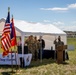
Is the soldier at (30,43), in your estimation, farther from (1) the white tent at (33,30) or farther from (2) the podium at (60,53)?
(2) the podium at (60,53)

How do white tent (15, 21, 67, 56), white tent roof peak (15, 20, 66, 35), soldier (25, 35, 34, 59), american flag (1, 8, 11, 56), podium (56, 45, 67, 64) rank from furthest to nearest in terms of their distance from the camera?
podium (56, 45, 67, 64)
soldier (25, 35, 34, 59)
white tent roof peak (15, 20, 66, 35)
white tent (15, 21, 67, 56)
american flag (1, 8, 11, 56)

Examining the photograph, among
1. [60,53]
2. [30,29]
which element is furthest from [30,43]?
[60,53]

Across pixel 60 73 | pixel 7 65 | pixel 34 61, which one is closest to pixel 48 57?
pixel 34 61

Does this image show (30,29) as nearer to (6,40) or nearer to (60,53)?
(60,53)

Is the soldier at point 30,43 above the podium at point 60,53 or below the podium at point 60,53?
above

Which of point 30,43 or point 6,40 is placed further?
point 30,43

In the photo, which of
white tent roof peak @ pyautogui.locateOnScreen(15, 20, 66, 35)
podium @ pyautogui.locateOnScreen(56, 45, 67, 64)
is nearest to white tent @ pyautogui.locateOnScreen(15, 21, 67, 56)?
white tent roof peak @ pyautogui.locateOnScreen(15, 20, 66, 35)

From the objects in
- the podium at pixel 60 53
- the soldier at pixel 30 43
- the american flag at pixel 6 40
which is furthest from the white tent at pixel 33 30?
the american flag at pixel 6 40

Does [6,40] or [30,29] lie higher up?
[30,29]

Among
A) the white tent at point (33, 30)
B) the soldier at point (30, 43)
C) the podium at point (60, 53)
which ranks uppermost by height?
the white tent at point (33, 30)

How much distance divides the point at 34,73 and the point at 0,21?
188 inches

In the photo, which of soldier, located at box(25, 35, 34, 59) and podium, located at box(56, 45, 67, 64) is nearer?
soldier, located at box(25, 35, 34, 59)

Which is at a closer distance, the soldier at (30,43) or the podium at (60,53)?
the soldier at (30,43)

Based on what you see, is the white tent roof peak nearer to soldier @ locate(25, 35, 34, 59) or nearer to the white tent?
the white tent
